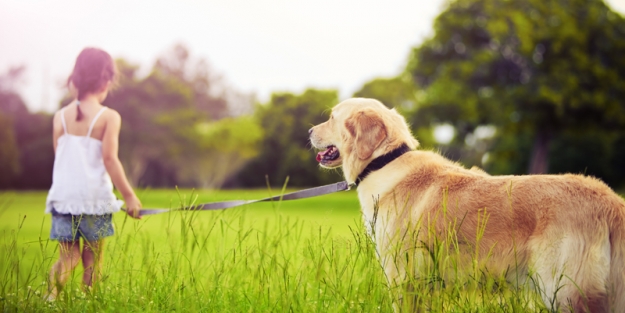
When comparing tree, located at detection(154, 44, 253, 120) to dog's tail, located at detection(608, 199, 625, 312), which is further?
tree, located at detection(154, 44, 253, 120)

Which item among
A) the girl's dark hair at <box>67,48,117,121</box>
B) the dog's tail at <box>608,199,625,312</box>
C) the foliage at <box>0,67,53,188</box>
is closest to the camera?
the dog's tail at <box>608,199,625,312</box>

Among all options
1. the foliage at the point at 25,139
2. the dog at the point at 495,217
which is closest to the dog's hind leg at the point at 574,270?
the dog at the point at 495,217

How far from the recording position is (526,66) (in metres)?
21.3

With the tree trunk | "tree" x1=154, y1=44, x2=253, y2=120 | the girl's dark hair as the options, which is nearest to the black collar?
the girl's dark hair

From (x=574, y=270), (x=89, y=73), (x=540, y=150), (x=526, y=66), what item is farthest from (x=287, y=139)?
(x=574, y=270)

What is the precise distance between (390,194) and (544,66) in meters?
19.8

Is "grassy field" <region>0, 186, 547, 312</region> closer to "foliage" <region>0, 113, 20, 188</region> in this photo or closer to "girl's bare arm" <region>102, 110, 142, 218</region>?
"girl's bare arm" <region>102, 110, 142, 218</region>

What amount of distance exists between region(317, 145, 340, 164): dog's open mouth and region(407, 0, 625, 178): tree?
662 inches

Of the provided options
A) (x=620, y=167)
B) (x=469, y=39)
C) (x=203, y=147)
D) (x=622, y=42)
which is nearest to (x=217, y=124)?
(x=203, y=147)

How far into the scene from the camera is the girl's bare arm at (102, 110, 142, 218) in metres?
4.26

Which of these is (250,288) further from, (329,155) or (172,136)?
(172,136)

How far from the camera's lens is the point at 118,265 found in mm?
3768

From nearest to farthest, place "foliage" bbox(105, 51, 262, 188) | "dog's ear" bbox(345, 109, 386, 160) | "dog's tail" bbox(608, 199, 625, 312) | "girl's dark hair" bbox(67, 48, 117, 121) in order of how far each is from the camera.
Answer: "dog's tail" bbox(608, 199, 625, 312) < "dog's ear" bbox(345, 109, 386, 160) < "girl's dark hair" bbox(67, 48, 117, 121) < "foliage" bbox(105, 51, 262, 188)

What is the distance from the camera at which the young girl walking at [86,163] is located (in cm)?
429
